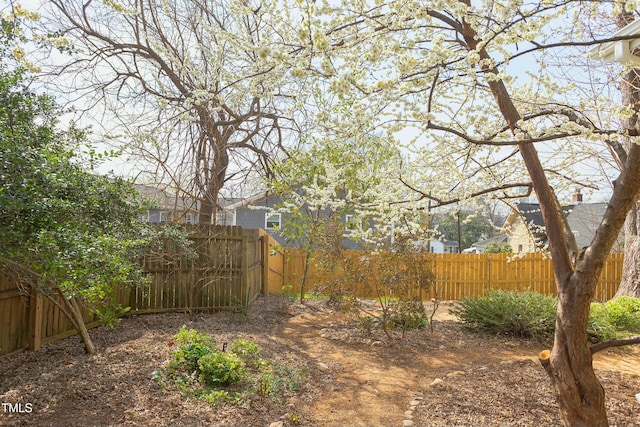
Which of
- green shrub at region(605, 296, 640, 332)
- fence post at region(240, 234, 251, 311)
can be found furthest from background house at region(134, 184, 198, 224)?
green shrub at region(605, 296, 640, 332)

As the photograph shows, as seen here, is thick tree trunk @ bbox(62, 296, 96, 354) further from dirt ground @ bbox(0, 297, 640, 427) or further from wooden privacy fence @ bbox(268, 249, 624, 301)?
wooden privacy fence @ bbox(268, 249, 624, 301)

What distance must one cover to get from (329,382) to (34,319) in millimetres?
3208

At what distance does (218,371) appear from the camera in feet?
12.3

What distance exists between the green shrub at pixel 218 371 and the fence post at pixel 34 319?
2.16 m

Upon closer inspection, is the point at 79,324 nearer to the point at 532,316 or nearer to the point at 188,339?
the point at 188,339

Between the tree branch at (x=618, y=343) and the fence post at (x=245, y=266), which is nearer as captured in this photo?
the tree branch at (x=618, y=343)

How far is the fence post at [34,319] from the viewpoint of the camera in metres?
4.67

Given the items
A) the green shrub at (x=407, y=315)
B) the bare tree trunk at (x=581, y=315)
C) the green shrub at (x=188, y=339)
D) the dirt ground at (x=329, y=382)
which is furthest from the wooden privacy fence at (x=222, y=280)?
the bare tree trunk at (x=581, y=315)

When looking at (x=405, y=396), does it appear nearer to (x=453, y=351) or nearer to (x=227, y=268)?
(x=453, y=351)

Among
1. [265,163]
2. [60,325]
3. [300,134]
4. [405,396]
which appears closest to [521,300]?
[405,396]

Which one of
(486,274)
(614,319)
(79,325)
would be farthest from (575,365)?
(486,274)

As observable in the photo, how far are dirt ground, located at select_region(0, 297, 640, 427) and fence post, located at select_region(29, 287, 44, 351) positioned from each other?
0.13 meters

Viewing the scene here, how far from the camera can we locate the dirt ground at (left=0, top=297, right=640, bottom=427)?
3244mm

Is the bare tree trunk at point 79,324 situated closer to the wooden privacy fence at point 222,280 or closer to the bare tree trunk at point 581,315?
the wooden privacy fence at point 222,280
